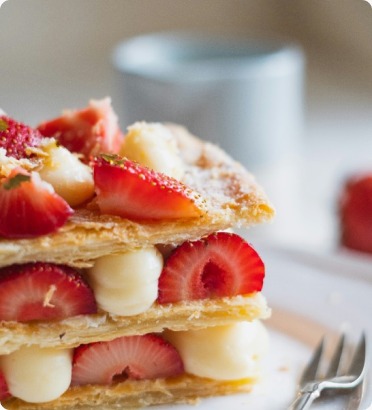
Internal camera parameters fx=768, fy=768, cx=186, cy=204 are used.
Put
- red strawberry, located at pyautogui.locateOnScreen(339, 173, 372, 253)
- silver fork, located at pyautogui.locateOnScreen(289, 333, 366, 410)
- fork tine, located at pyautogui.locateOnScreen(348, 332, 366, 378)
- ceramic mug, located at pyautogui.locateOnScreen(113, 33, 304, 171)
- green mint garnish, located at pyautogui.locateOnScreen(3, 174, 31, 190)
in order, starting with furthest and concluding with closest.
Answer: ceramic mug, located at pyautogui.locateOnScreen(113, 33, 304, 171) < red strawberry, located at pyautogui.locateOnScreen(339, 173, 372, 253) < fork tine, located at pyautogui.locateOnScreen(348, 332, 366, 378) < silver fork, located at pyautogui.locateOnScreen(289, 333, 366, 410) < green mint garnish, located at pyautogui.locateOnScreen(3, 174, 31, 190)

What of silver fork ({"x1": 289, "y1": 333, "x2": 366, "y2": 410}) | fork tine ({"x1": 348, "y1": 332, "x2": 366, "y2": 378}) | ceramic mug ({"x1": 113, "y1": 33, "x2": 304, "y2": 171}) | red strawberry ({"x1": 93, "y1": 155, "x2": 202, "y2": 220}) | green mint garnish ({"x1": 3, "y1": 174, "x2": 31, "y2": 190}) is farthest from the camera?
ceramic mug ({"x1": 113, "y1": 33, "x2": 304, "y2": 171})

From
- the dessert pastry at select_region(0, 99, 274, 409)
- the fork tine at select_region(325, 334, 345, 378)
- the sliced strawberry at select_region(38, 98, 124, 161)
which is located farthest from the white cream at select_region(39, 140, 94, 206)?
the fork tine at select_region(325, 334, 345, 378)

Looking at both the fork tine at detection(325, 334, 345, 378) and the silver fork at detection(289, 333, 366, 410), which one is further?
the fork tine at detection(325, 334, 345, 378)

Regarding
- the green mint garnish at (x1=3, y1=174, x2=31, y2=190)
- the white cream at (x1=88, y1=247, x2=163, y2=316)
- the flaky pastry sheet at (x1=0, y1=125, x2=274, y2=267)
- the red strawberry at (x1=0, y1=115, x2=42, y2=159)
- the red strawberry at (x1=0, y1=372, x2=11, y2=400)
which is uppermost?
the red strawberry at (x1=0, y1=115, x2=42, y2=159)

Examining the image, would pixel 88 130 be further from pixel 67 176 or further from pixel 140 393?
pixel 140 393

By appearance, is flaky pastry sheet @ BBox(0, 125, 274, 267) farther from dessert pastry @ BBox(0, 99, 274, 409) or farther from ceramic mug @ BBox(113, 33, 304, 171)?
ceramic mug @ BBox(113, 33, 304, 171)

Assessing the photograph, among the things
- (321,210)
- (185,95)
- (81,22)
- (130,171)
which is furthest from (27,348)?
(81,22)

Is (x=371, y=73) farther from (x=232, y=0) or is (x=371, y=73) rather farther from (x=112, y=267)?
(x=112, y=267)
